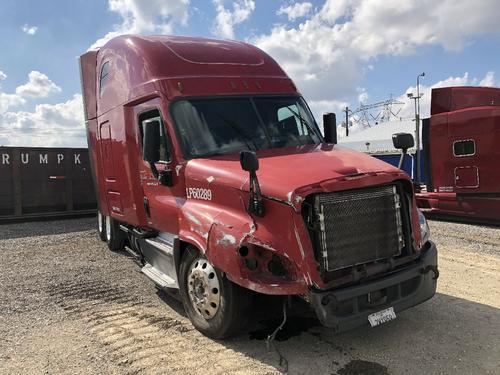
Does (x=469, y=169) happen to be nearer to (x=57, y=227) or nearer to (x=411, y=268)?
(x=411, y=268)

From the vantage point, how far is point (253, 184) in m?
4.26

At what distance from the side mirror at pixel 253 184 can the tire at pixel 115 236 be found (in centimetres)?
539

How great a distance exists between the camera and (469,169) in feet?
38.6

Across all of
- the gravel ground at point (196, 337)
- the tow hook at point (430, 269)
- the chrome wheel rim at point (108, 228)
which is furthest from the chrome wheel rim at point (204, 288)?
the chrome wheel rim at point (108, 228)

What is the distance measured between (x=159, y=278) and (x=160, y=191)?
105cm

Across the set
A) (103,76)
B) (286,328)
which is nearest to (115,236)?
(103,76)

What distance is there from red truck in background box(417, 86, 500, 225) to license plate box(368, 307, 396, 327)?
8290mm

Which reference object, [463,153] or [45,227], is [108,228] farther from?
[463,153]

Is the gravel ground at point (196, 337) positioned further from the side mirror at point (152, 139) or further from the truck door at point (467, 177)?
the truck door at point (467, 177)

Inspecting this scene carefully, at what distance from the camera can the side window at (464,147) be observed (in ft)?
38.3

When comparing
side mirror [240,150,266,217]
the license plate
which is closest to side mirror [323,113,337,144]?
side mirror [240,150,266,217]

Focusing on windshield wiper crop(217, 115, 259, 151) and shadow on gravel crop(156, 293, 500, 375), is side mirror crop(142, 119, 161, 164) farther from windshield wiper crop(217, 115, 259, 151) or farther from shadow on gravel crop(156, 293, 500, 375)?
shadow on gravel crop(156, 293, 500, 375)

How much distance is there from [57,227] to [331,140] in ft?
28.9

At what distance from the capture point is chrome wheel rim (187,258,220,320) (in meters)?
4.62
